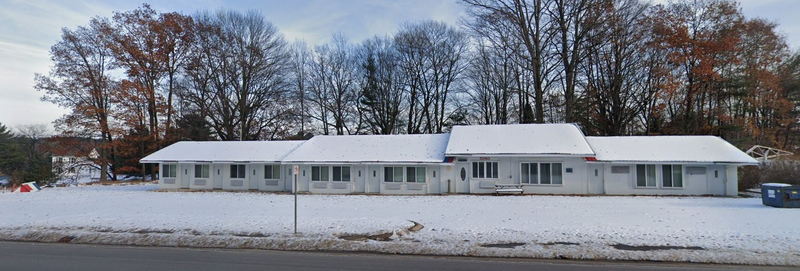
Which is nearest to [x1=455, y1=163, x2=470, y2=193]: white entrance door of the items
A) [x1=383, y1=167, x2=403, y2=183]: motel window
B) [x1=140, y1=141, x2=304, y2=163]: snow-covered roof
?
[x1=383, y1=167, x2=403, y2=183]: motel window

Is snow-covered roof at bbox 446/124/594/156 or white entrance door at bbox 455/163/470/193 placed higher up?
snow-covered roof at bbox 446/124/594/156

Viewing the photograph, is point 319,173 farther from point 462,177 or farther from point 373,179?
point 462,177

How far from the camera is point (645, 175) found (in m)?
23.9

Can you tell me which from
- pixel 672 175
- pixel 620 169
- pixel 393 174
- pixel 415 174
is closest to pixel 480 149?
pixel 415 174

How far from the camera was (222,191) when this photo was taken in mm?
28203

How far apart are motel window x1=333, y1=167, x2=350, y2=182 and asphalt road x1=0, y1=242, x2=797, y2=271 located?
16.0 metres

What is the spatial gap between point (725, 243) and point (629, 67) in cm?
2999

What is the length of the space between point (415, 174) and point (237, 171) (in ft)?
38.0

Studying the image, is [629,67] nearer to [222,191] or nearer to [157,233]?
[222,191]

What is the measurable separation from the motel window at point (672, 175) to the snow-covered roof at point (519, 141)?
4.02 m

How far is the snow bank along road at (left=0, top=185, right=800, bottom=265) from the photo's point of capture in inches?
389

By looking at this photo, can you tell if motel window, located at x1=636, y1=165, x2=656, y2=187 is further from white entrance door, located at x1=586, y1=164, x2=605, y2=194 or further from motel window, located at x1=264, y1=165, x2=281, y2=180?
motel window, located at x1=264, y1=165, x2=281, y2=180

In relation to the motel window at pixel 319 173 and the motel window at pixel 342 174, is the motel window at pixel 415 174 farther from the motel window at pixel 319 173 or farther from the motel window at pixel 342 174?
the motel window at pixel 319 173

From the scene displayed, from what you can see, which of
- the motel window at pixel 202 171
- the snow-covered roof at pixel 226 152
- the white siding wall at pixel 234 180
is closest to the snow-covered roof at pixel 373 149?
the snow-covered roof at pixel 226 152
